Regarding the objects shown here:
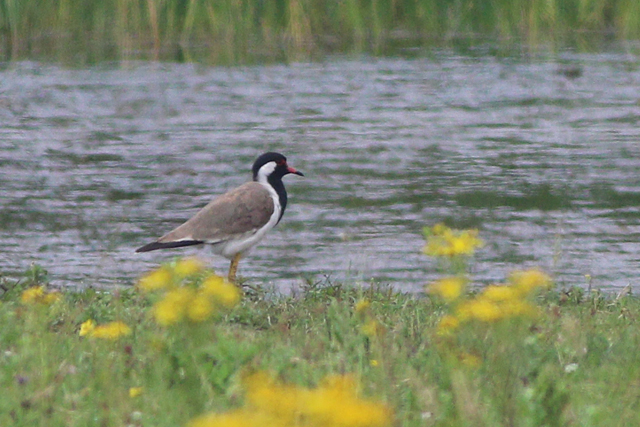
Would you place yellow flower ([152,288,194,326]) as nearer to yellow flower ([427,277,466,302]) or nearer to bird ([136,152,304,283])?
yellow flower ([427,277,466,302])

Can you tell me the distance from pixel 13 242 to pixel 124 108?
242 inches

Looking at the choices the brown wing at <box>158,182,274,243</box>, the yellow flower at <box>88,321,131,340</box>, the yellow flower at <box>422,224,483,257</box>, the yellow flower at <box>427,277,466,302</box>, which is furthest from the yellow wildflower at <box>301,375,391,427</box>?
the brown wing at <box>158,182,274,243</box>

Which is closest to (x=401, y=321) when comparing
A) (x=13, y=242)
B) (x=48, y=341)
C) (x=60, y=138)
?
(x=48, y=341)

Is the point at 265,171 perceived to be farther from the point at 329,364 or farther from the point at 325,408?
the point at 325,408

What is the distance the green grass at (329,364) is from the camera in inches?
140

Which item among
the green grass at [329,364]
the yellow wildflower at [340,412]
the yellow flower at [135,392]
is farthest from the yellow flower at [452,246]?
the yellow wildflower at [340,412]

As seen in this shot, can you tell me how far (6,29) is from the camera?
17922mm

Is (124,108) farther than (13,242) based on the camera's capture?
Yes

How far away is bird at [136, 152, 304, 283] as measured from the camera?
749 cm

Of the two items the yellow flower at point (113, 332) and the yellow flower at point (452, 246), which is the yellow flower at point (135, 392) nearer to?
the yellow flower at point (113, 332)

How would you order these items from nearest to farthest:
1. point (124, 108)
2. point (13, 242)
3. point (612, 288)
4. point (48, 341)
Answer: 1. point (48, 341)
2. point (612, 288)
3. point (13, 242)
4. point (124, 108)

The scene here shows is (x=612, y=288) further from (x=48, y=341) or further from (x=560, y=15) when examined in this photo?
(x=560, y=15)

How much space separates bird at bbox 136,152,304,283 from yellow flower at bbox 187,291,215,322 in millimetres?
4096

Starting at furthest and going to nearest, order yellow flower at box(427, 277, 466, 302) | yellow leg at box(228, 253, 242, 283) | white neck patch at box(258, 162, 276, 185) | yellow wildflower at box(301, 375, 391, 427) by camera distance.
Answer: white neck patch at box(258, 162, 276, 185) < yellow leg at box(228, 253, 242, 283) < yellow flower at box(427, 277, 466, 302) < yellow wildflower at box(301, 375, 391, 427)
